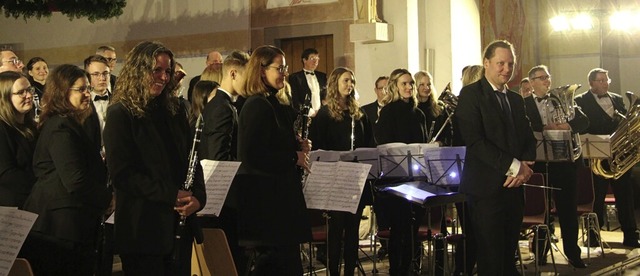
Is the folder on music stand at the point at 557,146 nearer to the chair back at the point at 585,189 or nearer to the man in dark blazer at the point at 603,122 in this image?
the chair back at the point at 585,189

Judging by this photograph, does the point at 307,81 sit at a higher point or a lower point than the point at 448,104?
higher

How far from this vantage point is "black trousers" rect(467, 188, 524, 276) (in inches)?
236

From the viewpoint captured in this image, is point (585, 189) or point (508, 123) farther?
point (585, 189)

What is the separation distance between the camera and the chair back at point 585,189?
900 cm

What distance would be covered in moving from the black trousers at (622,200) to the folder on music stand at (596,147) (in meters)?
1.12

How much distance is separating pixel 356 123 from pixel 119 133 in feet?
12.1

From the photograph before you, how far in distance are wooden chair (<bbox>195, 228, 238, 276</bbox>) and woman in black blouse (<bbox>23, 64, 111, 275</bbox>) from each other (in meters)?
0.73

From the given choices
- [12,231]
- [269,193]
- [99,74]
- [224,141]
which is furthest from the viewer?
[99,74]

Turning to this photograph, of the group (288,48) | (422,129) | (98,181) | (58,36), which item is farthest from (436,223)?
(58,36)

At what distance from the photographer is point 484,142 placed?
6.01 m

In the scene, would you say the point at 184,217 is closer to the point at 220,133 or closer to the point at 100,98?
the point at 220,133

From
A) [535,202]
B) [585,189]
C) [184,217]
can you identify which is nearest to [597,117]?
[585,189]

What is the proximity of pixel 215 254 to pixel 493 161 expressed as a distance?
1.92 m

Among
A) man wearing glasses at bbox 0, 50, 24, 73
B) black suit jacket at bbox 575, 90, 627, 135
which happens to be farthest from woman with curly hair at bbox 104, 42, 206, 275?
black suit jacket at bbox 575, 90, 627, 135
